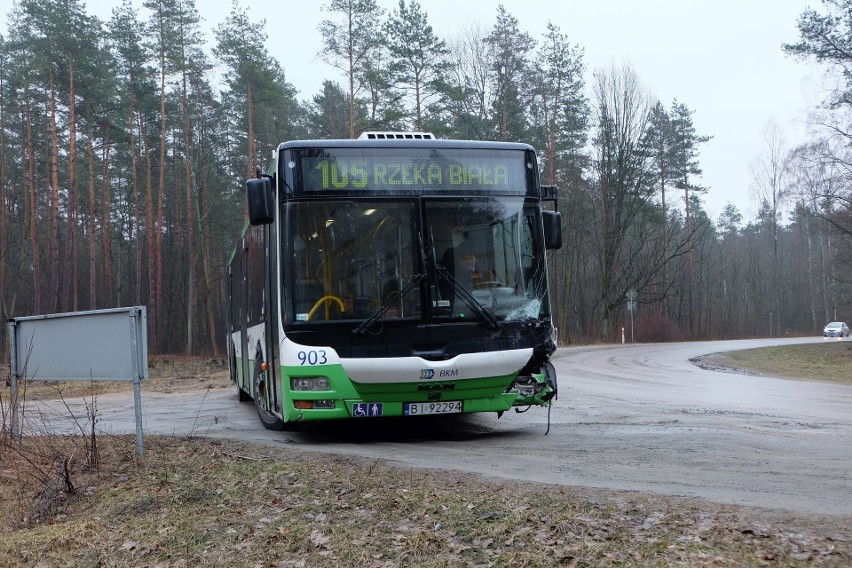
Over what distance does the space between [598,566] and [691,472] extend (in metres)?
2.75

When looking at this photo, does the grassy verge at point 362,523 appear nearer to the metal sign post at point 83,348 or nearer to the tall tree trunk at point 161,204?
the metal sign post at point 83,348

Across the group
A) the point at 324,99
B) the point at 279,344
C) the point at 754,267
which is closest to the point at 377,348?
the point at 279,344

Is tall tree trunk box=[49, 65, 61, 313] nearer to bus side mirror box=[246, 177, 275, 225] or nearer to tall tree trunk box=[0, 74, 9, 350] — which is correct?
tall tree trunk box=[0, 74, 9, 350]

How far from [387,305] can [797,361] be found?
23.5 m

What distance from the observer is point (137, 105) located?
127 feet

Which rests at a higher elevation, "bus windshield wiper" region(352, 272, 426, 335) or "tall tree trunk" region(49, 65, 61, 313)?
Answer: "tall tree trunk" region(49, 65, 61, 313)

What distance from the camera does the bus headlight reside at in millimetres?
8617

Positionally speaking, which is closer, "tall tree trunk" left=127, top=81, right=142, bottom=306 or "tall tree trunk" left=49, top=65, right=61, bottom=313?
"tall tree trunk" left=49, top=65, right=61, bottom=313

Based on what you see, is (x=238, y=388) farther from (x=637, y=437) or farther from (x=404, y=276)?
(x=637, y=437)

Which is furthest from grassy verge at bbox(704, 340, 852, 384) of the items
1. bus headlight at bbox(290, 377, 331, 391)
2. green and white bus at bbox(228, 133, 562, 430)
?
bus headlight at bbox(290, 377, 331, 391)

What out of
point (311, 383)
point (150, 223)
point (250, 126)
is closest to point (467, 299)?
point (311, 383)

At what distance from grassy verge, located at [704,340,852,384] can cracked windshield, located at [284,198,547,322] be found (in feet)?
45.4

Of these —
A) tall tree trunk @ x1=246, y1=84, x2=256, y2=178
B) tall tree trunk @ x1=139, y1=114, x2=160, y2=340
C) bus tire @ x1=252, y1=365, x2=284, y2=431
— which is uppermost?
tall tree trunk @ x1=246, y1=84, x2=256, y2=178

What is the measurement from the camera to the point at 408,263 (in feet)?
29.0
